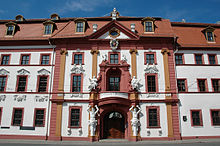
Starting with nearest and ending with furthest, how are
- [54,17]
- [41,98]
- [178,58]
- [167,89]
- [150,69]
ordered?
1. [167,89]
2. [41,98]
3. [150,69]
4. [178,58]
5. [54,17]

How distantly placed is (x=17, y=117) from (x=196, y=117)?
69.1 ft

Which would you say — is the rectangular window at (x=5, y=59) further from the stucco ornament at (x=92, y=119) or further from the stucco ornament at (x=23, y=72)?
the stucco ornament at (x=92, y=119)

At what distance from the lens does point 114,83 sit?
23.5 m

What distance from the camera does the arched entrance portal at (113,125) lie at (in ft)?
73.2

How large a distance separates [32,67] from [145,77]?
14338mm

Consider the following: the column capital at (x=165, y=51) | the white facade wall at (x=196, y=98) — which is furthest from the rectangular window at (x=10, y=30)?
the white facade wall at (x=196, y=98)

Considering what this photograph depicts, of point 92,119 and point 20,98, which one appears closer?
point 92,119

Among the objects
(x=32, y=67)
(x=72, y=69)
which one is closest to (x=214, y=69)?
(x=72, y=69)

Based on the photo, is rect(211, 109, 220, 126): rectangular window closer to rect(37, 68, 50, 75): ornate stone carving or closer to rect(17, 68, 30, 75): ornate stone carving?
rect(37, 68, 50, 75): ornate stone carving

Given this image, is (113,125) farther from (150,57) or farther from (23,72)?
(23,72)

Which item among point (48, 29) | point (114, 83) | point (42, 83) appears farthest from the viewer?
point (48, 29)

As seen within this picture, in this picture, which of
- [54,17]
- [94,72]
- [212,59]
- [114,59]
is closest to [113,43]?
[114,59]

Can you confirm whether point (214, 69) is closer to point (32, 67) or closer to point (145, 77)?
point (145, 77)

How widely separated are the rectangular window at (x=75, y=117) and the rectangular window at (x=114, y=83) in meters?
4.65
